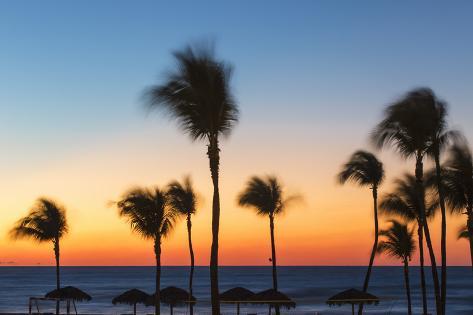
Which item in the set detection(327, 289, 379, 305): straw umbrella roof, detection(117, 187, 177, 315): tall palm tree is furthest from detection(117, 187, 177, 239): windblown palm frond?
detection(327, 289, 379, 305): straw umbrella roof

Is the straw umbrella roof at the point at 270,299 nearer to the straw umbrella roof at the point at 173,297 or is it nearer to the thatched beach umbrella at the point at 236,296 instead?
the thatched beach umbrella at the point at 236,296

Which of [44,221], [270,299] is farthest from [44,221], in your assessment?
[270,299]

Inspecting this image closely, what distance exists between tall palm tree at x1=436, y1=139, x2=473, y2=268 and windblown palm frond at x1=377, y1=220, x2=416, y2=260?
17166 mm

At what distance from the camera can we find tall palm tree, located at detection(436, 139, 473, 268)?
31594mm

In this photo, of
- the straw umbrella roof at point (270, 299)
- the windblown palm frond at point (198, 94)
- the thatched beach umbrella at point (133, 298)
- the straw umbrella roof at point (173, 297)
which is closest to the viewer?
the windblown palm frond at point (198, 94)

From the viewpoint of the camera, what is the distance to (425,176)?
35906mm

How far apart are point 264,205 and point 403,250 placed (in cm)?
996

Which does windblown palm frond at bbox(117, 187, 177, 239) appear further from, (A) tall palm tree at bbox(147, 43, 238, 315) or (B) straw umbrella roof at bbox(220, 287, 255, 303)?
(A) tall palm tree at bbox(147, 43, 238, 315)

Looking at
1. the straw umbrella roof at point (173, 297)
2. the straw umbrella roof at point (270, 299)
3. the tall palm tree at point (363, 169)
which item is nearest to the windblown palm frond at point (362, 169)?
the tall palm tree at point (363, 169)

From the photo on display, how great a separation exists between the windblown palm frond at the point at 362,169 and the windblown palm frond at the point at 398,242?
5929mm

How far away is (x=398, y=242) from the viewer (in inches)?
1984

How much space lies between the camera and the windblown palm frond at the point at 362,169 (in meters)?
45.0

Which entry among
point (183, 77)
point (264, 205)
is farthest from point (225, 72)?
point (264, 205)

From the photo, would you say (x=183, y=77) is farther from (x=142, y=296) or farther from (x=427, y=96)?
(x=142, y=296)
